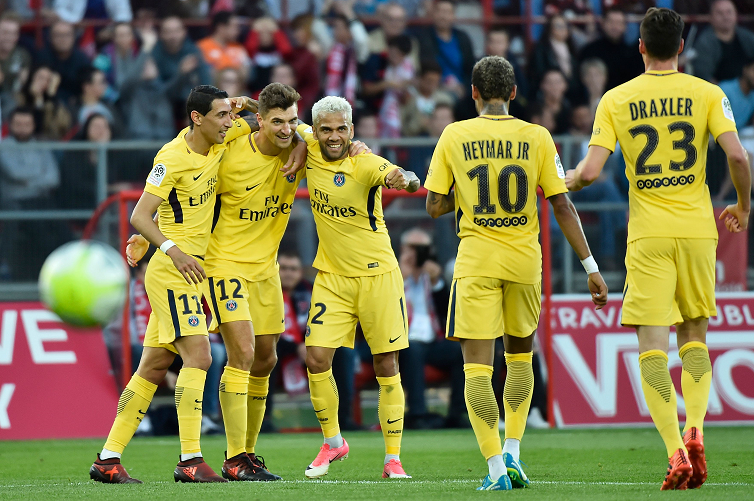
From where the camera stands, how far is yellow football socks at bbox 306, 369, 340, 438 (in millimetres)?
7031

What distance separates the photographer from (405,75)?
1415cm

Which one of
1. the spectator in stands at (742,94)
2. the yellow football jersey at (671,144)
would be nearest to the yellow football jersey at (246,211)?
the yellow football jersey at (671,144)

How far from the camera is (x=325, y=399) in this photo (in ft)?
23.1

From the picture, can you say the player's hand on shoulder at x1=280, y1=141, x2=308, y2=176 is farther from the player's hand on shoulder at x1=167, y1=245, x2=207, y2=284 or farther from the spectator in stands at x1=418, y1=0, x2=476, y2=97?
the spectator in stands at x1=418, y1=0, x2=476, y2=97

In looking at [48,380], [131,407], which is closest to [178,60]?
[48,380]

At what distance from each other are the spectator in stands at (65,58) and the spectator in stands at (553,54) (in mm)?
5939

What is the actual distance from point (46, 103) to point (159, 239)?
727 cm

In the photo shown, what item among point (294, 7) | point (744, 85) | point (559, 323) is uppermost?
point (294, 7)

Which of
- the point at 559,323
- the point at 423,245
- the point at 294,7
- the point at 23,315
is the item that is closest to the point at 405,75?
the point at 294,7

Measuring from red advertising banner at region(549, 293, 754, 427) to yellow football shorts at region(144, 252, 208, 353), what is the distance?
540cm

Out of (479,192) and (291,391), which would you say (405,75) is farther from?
(479,192)

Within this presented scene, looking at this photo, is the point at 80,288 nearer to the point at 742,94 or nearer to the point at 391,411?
the point at 391,411

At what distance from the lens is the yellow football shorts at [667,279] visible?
5691 mm

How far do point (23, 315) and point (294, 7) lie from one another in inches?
279
